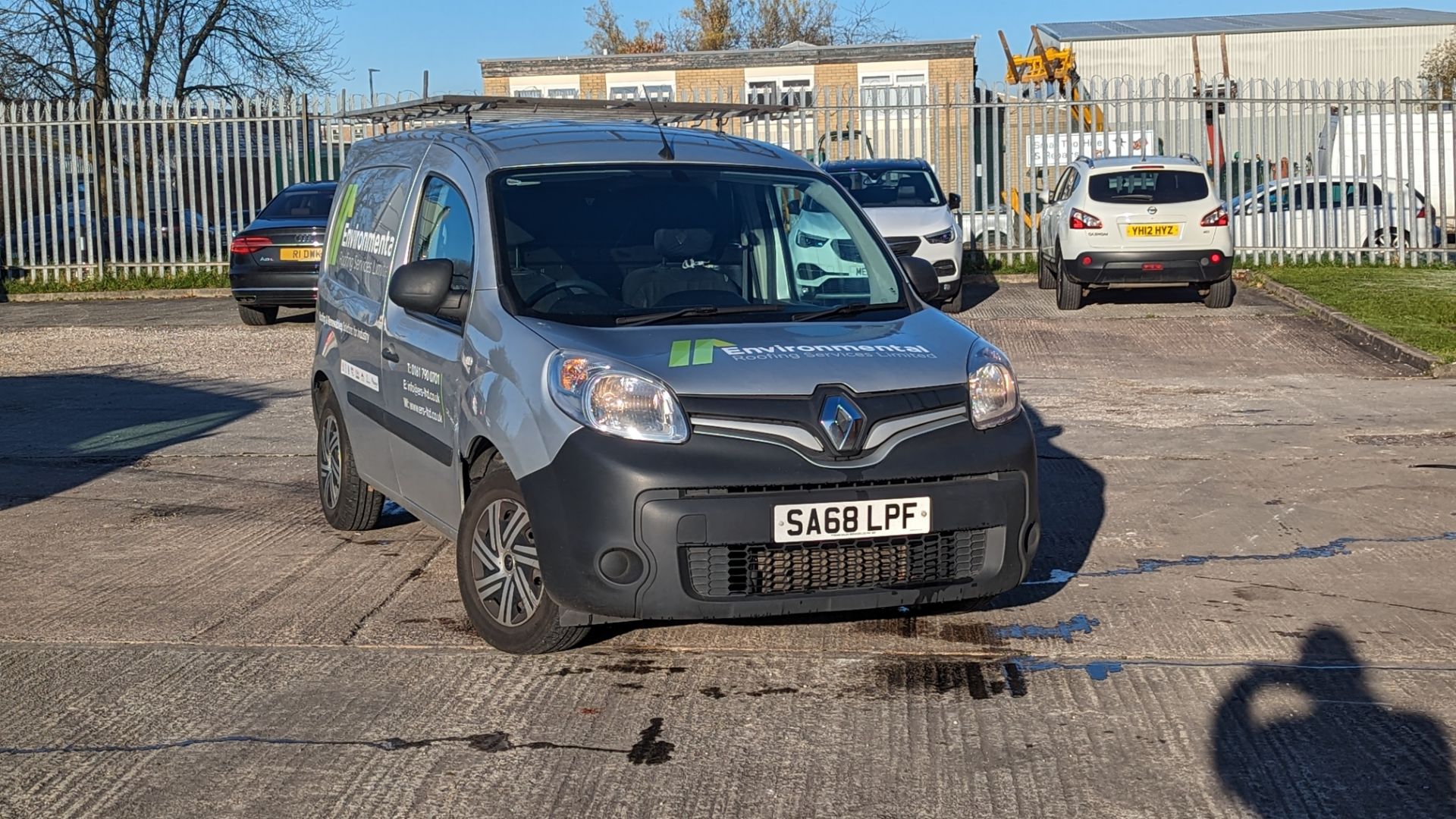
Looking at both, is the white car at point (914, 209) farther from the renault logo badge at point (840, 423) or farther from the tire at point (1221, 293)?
the renault logo badge at point (840, 423)

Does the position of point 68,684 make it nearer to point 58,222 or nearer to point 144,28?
point 58,222

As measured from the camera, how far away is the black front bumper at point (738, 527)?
4820mm

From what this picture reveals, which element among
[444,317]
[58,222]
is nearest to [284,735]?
[444,317]

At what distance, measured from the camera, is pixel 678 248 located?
5957 millimetres

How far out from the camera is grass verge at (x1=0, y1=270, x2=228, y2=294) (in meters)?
23.2

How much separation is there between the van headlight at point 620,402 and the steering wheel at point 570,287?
2.32ft

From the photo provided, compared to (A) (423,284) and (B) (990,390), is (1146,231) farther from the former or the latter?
(A) (423,284)

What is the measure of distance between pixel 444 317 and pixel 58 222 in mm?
20034

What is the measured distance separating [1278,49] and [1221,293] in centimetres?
4246

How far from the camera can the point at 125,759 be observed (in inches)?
173

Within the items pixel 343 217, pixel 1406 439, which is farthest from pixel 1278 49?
pixel 343 217

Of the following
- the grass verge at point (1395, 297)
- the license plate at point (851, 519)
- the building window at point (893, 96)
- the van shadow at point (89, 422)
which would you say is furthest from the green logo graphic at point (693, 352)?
the building window at point (893, 96)

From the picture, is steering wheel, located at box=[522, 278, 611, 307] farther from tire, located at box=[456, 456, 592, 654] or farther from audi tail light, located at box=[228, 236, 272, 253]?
audi tail light, located at box=[228, 236, 272, 253]

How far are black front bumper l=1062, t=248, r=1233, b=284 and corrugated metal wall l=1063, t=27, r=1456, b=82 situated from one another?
4113cm
